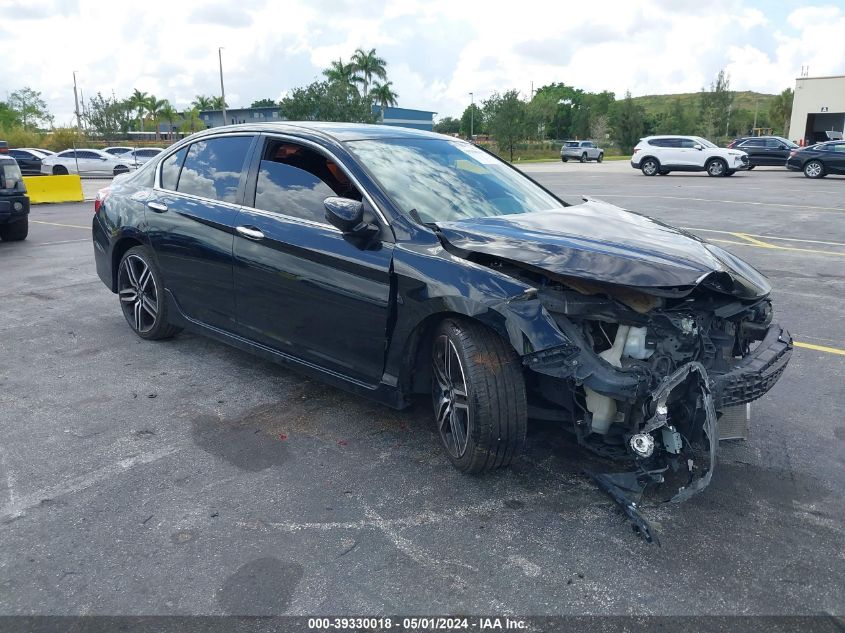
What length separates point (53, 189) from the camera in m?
18.3

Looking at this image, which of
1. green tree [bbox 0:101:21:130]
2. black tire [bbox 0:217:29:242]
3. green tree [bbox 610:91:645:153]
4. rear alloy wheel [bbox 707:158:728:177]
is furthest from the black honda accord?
green tree [bbox 0:101:21:130]

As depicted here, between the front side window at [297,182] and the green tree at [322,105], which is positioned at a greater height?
the green tree at [322,105]

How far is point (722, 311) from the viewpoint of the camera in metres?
3.27

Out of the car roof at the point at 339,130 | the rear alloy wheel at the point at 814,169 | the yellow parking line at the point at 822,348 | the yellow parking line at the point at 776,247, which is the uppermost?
the car roof at the point at 339,130

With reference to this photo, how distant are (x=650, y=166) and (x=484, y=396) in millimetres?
29857

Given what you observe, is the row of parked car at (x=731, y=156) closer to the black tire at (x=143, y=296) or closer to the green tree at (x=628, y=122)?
the black tire at (x=143, y=296)

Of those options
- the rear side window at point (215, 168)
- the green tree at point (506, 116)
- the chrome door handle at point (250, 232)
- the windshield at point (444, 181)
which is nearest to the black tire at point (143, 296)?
the rear side window at point (215, 168)

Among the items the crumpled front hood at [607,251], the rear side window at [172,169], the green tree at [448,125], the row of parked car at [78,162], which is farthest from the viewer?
the green tree at [448,125]

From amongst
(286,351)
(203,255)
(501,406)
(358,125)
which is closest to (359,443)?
(286,351)

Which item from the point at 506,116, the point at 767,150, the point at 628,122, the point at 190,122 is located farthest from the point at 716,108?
the point at 190,122

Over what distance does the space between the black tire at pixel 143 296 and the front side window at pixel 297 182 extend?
138 centimetres

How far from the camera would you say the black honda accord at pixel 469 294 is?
3.01 meters

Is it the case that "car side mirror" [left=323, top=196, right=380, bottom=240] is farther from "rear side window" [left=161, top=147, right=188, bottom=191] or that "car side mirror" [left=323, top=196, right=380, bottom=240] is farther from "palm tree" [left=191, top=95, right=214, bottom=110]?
"palm tree" [left=191, top=95, right=214, bottom=110]

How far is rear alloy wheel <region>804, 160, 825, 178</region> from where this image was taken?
26719 mm
